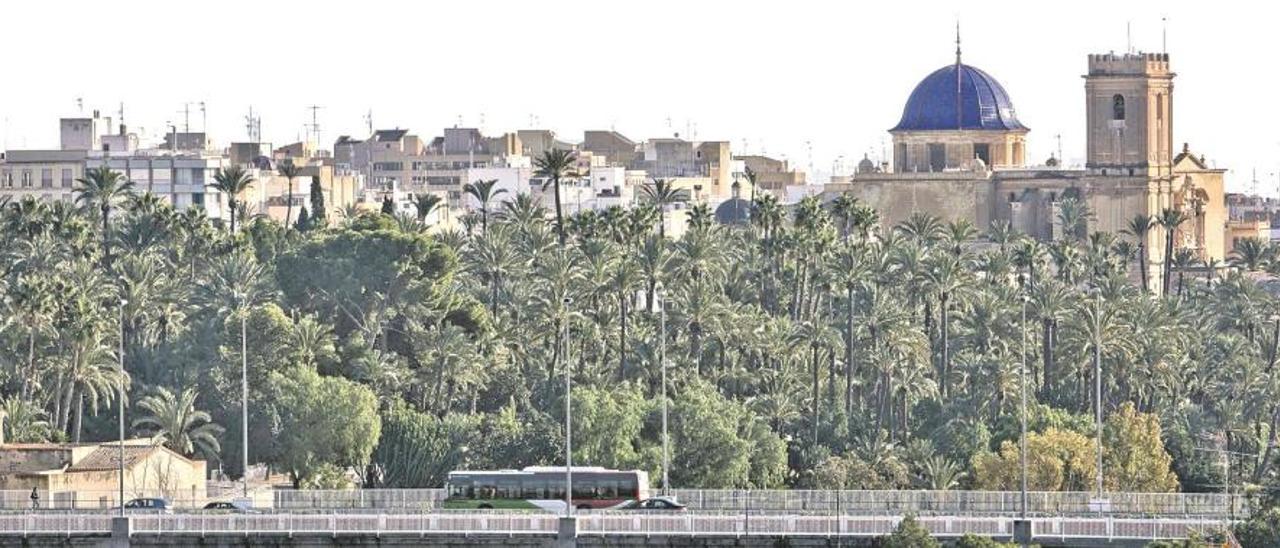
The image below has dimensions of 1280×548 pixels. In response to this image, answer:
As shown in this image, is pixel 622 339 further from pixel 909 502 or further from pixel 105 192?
pixel 909 502

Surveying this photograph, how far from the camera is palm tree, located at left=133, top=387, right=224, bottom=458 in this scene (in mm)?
136875

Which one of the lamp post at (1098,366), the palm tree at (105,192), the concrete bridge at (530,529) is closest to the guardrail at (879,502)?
the concrete bridge at (530,529)

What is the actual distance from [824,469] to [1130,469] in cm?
1068

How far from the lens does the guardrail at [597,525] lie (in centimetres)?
10425

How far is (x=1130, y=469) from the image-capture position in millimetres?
134625

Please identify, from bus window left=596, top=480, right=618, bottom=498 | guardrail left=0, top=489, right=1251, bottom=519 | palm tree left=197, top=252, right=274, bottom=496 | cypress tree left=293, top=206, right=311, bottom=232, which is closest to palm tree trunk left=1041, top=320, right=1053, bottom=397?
palm tree left=197, top=252, right=274, bottom=496

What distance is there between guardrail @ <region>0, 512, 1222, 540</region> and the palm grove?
81.0ft

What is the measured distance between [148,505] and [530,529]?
13.1 meters

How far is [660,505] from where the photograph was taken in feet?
371

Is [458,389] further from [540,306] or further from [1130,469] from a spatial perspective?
[1130,469]

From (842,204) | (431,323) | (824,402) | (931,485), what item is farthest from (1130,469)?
(842,204)

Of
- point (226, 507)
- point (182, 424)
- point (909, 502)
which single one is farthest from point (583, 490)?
point (182, 424)

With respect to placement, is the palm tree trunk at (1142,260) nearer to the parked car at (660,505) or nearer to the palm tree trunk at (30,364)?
the palm tree trunk at (30,364)

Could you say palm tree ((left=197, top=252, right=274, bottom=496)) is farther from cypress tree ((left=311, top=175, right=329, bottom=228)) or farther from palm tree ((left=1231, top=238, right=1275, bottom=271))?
palm tree ((left=1231, top=238, right=1275, bottom=271))
